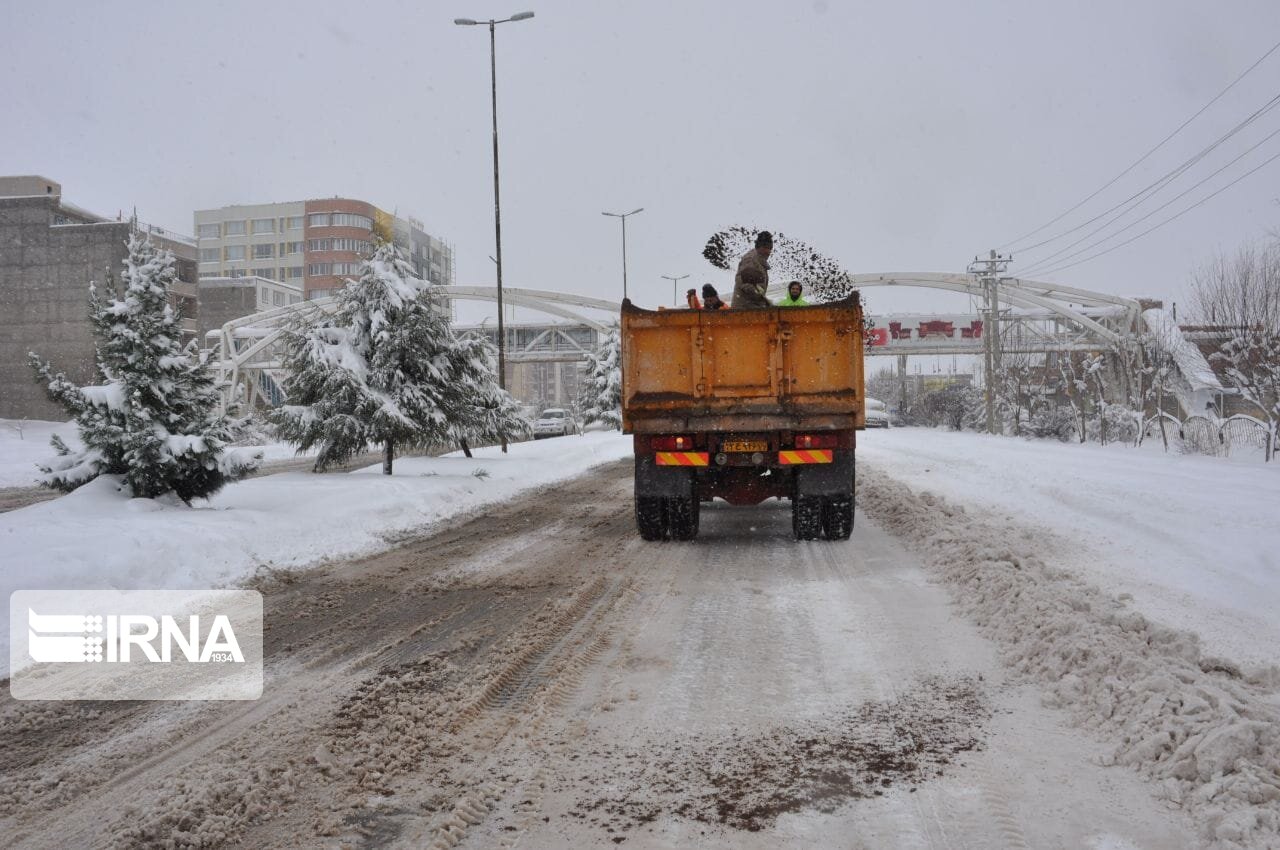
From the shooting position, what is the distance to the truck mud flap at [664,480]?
9914 mm

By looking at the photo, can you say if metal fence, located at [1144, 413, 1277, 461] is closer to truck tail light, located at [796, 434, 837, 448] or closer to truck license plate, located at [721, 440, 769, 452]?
truck tail light, located at [796, 434, 837, 448]

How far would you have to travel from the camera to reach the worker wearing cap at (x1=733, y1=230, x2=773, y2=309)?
10.5 meters

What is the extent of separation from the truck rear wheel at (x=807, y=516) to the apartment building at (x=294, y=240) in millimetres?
101210

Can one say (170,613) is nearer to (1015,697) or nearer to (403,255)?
(1015,697)

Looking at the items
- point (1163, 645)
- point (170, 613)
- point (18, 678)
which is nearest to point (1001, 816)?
point (1163, 645)

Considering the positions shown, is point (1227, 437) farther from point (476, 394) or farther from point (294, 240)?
point (294, 240)

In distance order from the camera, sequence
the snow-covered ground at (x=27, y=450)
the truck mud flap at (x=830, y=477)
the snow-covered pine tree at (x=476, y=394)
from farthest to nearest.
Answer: the snow-covered ground at (x=27, y=450) < the snow-covered pine tree at (x=476, y=394) < the truck mud flap at (x=830, y=477)

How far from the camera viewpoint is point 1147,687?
4.32 m

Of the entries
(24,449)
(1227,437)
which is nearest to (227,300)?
(24,449)

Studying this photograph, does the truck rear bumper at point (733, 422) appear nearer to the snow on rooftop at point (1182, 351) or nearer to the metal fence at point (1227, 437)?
the metal fence at point (1227, 437)

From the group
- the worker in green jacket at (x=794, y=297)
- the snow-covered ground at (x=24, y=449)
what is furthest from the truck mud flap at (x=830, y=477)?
the snow-covered ground at (x=24, y=449)

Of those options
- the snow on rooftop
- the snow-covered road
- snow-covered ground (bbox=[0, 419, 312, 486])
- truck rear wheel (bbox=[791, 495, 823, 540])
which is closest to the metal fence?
the snow on rooftop

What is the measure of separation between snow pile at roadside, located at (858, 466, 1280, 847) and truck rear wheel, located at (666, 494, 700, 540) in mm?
3132

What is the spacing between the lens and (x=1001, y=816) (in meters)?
3.28
